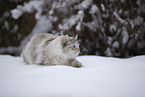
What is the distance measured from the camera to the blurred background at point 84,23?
2.65m

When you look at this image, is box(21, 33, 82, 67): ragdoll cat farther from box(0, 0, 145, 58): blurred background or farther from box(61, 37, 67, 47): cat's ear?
box(0, 0, 145, 58): blurred background

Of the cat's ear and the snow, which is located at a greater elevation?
the snow

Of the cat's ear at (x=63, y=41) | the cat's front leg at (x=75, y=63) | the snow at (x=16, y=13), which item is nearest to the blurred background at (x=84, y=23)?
the snow at (x=16, y=13)

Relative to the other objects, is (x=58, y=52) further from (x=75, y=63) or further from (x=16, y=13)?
(x=16, y=13)

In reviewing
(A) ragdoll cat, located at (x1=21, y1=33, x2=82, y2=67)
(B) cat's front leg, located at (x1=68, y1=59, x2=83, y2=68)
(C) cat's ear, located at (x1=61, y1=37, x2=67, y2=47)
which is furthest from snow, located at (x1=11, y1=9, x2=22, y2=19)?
(B) cat's front leg, located at (x1=68, y1=59, x2=83, y2=68)

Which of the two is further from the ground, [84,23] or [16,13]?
[16,13]

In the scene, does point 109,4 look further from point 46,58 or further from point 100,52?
point 46,58

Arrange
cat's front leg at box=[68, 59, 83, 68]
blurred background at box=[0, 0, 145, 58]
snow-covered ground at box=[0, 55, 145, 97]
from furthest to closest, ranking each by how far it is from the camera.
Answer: blurred background at box=[0, 0, 145, 58] → cat's front leg at box=[68, 59, 83, 68] → snow-covered ground at box=[0, 55, 145, 97]

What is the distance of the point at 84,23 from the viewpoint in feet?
9.65

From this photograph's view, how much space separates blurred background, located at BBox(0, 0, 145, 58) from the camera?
2.65m

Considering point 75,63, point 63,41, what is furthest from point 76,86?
point 63,41

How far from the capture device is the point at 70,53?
1.61 m

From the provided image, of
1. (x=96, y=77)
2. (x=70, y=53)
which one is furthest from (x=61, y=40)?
(x=96, y=77)

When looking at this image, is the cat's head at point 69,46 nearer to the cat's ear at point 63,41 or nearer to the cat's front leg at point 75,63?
the cat's ear at point 63,41
